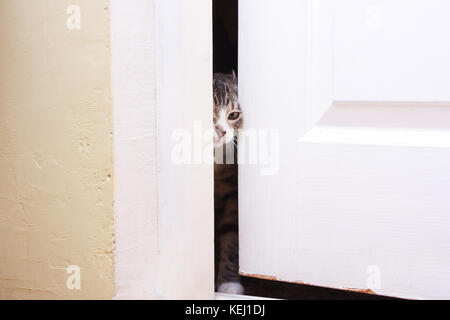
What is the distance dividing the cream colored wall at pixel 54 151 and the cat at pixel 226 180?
0.44 metres

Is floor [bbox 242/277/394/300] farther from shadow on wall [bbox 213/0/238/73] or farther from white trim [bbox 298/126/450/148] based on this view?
shadow on wall [bbox 213/0/238/73]

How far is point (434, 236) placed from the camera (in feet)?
2.56

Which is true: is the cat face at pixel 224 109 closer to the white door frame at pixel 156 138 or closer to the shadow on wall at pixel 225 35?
the shadow on wall at pixel 225 35

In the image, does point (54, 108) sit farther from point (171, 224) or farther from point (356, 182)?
point (356, 182)

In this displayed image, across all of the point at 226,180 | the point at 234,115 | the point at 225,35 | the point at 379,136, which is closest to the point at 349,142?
the point at 379,136

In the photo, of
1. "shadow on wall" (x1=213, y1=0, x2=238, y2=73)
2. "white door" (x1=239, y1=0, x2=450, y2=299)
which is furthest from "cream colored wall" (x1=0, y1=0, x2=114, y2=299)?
"shadow on wall" (x1=213, y1=0, x2=238, y2=73)

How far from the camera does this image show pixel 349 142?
0.82 metres

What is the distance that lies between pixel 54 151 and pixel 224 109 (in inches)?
20.7

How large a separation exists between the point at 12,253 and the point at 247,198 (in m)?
0.44

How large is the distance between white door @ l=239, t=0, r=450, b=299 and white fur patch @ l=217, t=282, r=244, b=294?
139 mm

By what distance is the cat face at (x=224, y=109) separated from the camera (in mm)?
1124

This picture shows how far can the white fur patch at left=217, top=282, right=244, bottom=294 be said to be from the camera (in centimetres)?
103

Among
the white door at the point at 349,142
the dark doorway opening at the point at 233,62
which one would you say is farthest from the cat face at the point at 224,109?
the white door at the point at 349,142
